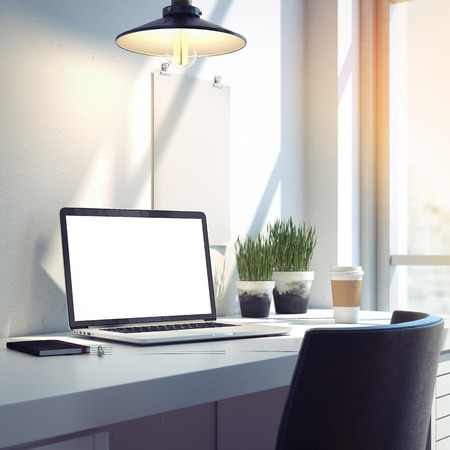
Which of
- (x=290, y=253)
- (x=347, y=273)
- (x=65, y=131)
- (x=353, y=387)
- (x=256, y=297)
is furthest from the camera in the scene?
(x=290, y=253)

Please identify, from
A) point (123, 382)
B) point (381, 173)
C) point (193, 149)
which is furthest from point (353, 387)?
point (381, 173)

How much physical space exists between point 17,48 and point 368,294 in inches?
63.2

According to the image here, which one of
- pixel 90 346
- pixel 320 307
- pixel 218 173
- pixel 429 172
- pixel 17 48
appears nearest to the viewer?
pixel 90 346

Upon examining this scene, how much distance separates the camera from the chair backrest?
94 centimetres

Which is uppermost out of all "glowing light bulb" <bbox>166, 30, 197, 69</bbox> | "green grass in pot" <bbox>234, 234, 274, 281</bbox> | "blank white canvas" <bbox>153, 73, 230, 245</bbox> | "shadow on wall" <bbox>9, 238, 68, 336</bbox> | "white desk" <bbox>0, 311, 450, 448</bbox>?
"glowing light bulb" <bbox>166, 30, 197, 69</bbox>

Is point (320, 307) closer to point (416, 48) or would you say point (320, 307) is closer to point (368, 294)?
point (368, 294)

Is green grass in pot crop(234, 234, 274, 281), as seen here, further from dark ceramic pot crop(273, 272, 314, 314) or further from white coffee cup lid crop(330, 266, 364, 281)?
white coffee cup lid crop(330, 266, 364, 281)

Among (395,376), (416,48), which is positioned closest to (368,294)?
(416,48)

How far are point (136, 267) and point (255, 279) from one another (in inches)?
19.5

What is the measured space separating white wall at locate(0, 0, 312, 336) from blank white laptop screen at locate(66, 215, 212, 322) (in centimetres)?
10

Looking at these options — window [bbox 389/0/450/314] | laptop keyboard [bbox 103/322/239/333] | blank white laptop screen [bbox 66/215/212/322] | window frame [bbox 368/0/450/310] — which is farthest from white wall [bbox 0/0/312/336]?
window [bbox 389/0/450/314]

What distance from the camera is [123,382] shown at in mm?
989

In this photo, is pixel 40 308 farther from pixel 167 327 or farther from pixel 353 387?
pixel 353 387

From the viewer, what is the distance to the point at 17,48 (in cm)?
159
